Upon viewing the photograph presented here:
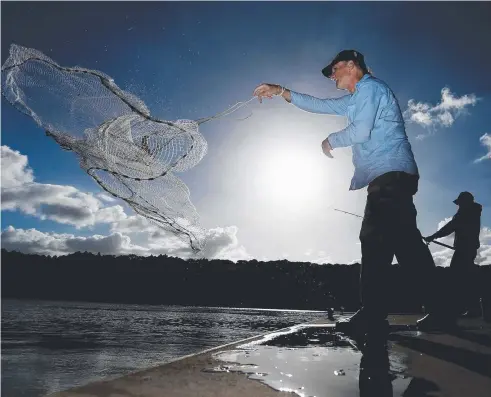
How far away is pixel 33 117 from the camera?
7086 mm

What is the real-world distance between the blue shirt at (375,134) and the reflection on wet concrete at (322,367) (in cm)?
165

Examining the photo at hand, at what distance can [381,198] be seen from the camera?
12.3 ft

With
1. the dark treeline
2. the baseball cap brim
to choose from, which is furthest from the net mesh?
the dark treeline

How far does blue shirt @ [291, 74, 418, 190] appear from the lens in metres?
3.72

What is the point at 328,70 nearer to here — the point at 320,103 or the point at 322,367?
the point at 320,103

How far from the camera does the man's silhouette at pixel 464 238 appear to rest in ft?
21.7

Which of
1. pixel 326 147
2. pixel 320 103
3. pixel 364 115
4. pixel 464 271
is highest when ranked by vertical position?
pixel 320 103

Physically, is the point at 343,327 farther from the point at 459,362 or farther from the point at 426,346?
the point at 459,362

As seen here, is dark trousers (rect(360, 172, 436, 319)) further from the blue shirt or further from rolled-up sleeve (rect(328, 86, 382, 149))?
rolled-up sleeve (rect(328, 86, 382, 149))

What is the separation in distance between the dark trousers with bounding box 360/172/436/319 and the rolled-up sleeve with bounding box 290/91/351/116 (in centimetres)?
139

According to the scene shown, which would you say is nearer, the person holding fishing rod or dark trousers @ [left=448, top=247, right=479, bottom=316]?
the person holding fishing rod

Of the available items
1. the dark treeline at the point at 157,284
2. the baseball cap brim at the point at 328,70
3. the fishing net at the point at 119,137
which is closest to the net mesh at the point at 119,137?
the fishing net at the point at 119,137

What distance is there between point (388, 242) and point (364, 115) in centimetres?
124

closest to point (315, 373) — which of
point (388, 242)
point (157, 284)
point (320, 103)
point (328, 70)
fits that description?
point (388, 242)
